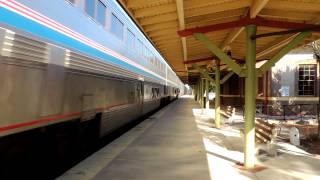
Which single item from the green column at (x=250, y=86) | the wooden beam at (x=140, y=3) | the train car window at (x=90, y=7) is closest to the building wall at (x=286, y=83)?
the green column at (x=250, y=86)

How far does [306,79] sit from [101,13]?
17.5 meters

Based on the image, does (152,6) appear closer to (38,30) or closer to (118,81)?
Answer: (38,30)

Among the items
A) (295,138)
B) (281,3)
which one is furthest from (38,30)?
(295,138)

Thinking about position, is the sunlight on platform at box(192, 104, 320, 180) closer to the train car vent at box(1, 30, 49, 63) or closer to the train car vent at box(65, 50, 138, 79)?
the train car vent at box(65, 50, 138, 79)

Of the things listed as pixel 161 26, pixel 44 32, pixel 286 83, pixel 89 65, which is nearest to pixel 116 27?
pixel 161 26

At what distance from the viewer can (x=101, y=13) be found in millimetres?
8531

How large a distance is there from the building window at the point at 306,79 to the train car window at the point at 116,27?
15.5 metres

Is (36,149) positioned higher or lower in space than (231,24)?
lower

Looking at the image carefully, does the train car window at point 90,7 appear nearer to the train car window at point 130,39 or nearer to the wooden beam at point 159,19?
the wooden beam at point 159,19

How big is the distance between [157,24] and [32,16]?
4.09 m

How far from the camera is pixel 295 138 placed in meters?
10.7

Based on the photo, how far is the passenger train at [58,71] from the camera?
462 cm

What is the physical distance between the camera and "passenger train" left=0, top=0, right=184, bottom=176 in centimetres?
462

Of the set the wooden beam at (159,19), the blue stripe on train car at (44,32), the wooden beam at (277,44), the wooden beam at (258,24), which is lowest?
the blue stripe on train car at (44,32)
